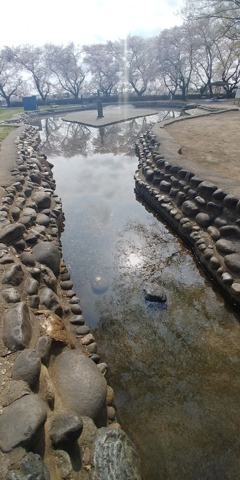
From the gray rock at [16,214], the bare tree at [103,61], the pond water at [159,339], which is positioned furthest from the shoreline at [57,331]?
the bare tree at [103,61]

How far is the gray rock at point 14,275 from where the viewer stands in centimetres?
381

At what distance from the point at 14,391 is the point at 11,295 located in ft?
4.48

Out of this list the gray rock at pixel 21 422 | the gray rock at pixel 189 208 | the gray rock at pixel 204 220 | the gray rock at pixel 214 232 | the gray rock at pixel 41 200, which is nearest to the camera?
the gray rock at pixel 21 422

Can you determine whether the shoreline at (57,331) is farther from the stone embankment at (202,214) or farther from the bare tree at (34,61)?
the bare tree at (34,61)

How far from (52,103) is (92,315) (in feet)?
140

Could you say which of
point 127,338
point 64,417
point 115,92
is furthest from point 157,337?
point 115,92

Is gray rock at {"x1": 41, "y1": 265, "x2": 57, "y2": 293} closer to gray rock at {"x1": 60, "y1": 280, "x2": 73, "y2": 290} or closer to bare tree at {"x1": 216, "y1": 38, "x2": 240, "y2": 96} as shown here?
gray rock at {"x1": 60, "y1": 280, "x2": 73, "y2": 290}

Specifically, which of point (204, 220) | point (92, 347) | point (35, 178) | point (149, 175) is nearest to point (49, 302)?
point (92, 347)

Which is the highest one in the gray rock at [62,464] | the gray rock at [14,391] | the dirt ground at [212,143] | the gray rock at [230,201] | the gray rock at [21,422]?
the dirt ground at [212,143]

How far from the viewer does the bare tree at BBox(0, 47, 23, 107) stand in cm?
4061

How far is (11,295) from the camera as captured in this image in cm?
352

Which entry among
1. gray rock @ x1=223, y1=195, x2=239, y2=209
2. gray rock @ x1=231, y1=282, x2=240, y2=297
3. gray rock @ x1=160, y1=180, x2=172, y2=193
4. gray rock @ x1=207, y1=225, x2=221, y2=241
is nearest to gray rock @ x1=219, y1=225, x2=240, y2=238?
gray rock @ x1=207, y1=225, x2=221, y2=241

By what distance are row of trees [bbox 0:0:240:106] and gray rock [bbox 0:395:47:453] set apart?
35.7 meters

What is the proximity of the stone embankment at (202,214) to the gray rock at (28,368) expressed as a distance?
10.5ft
